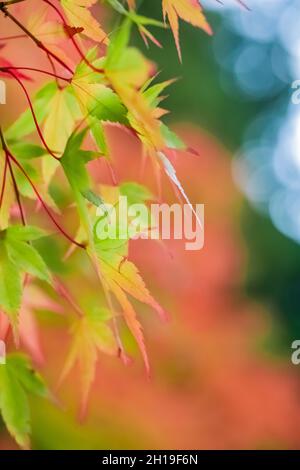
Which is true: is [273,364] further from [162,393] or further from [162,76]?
[162,393]

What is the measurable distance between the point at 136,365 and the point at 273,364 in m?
2.10

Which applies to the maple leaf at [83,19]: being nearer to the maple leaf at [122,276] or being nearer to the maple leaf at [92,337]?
the maple leaf at [122,276]

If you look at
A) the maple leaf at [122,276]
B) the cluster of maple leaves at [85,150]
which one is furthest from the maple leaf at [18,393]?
the maple leaf at [122,276]

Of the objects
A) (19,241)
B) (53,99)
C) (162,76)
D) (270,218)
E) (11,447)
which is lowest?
(11,447)

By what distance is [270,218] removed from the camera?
5547 mm

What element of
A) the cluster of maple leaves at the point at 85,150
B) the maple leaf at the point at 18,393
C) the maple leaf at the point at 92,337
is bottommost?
the maple leaf at the point at 18,393

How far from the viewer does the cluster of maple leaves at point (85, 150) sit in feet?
1.44

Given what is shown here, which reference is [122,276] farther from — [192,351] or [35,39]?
[192,351]

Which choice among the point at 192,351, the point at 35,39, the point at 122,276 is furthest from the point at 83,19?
the point at 192,351

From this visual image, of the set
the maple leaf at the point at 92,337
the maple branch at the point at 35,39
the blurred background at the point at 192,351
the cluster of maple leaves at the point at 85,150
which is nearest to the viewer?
the cluster of maple leaves at the point at 85,150

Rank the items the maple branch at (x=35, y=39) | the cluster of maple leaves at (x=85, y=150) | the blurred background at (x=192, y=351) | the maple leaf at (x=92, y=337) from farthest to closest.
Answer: the blurred background at (x=192, y=351) → the maple leaf at (x=92, y=337) → the maple branch at (x=35, y=39) → the cluster of maple leaves at (x=85, y=150)

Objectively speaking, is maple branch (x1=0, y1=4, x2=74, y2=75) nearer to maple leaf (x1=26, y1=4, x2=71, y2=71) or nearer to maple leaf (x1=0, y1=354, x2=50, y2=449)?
maple leaf (x1=26, y1=4, x2=71, y2=71)

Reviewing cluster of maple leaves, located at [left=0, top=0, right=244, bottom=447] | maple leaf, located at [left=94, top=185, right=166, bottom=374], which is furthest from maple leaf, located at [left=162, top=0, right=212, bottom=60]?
maple leaf, located at [left=94, top=185, right=166, bottom=374]

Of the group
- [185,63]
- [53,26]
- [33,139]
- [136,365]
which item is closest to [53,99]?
[53,26]
